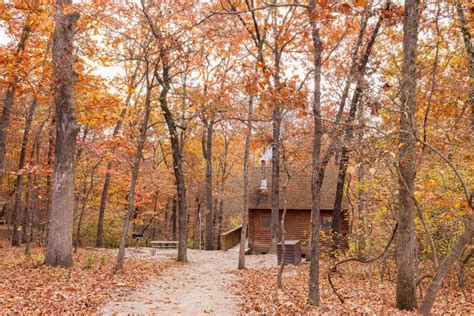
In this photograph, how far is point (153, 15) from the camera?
1306cm

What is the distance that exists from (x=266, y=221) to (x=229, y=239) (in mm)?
3168

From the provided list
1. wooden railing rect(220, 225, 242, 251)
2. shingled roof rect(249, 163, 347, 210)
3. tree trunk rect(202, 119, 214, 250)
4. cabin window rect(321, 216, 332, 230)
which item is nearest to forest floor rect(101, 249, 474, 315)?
cabin window rect(321, 216, 332, 230)

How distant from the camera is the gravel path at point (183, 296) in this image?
8648 mm

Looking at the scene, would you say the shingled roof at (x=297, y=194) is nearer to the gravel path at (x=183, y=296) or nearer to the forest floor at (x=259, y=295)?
the forest floor at (x=259, y=295)

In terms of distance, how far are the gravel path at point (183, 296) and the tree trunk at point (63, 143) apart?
314cm

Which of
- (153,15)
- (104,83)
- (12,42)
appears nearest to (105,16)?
(153,15)

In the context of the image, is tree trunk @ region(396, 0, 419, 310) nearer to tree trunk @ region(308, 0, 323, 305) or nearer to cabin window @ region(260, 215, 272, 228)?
tree trunk @ region(308, 0, 323, 305)

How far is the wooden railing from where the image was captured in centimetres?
2761

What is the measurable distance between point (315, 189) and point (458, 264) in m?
6.09

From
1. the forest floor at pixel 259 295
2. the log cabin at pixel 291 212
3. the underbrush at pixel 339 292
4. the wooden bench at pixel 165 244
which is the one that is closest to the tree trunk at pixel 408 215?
the underbrush at pixel 339 292

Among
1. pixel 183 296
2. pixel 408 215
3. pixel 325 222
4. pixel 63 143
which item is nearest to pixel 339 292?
pixel 408 215

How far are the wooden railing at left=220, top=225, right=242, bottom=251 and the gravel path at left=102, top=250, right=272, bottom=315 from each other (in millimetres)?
10788

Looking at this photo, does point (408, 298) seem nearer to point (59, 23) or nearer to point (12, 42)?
point (59, 23)

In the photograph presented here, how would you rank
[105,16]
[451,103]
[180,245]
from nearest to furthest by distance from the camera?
[451,103] → [105,16] → [180,245]
